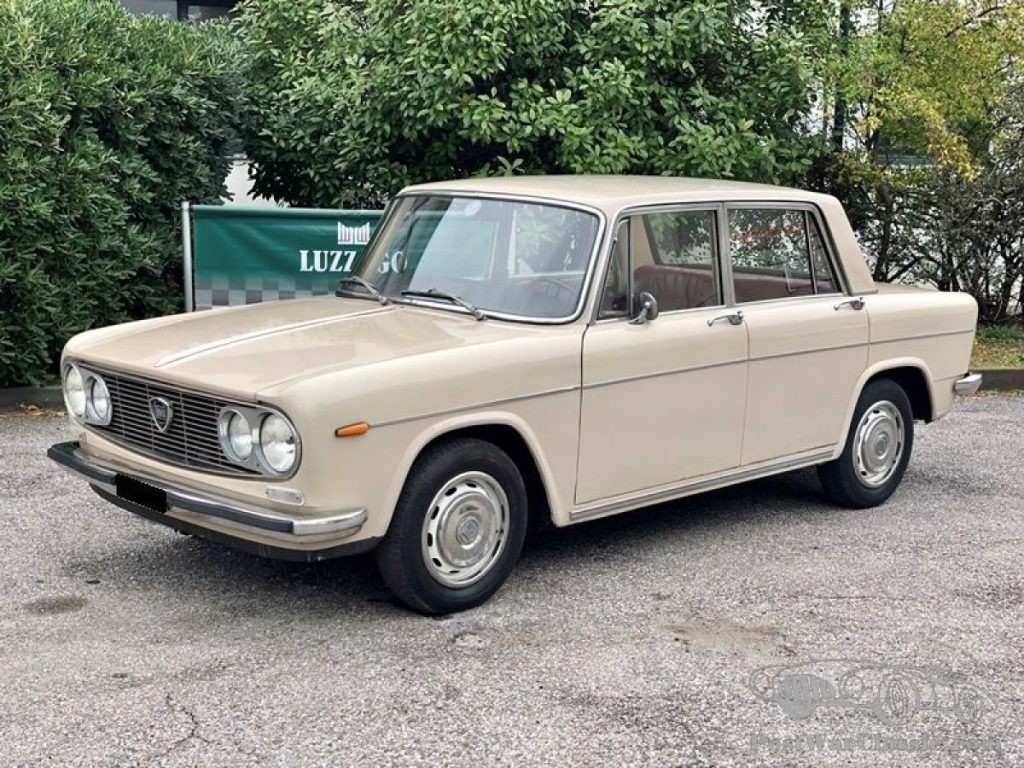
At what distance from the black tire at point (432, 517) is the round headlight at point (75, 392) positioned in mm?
1537

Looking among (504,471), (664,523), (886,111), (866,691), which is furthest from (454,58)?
(866,691)

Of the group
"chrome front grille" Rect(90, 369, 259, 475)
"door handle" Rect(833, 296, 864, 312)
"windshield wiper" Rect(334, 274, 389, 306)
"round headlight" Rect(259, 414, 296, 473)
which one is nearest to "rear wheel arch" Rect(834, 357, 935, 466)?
"door handle" Rect(833, 296, 864, 312)

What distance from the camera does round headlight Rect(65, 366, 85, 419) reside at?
5473 mm

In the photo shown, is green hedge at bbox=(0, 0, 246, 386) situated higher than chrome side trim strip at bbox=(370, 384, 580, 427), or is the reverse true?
green hedge at bbox=(0, 0, 246, 386)

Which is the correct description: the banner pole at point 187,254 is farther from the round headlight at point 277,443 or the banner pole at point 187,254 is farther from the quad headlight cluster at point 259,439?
the round headlight at point 277,443

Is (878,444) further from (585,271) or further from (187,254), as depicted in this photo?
(187,254)

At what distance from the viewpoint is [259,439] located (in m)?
4.67

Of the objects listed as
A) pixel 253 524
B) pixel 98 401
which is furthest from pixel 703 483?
pixel 98 401

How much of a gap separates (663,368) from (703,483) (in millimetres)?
642

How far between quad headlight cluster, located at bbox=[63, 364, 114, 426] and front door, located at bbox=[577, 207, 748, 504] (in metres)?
1.96

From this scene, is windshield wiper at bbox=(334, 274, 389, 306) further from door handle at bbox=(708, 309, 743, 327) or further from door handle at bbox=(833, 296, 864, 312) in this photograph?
door handle at bbox=(833, 296, 864, 312)

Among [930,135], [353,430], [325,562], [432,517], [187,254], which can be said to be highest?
[930,135]

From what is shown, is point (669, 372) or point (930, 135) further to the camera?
point (930, 135)

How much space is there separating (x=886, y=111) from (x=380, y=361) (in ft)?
24.3
